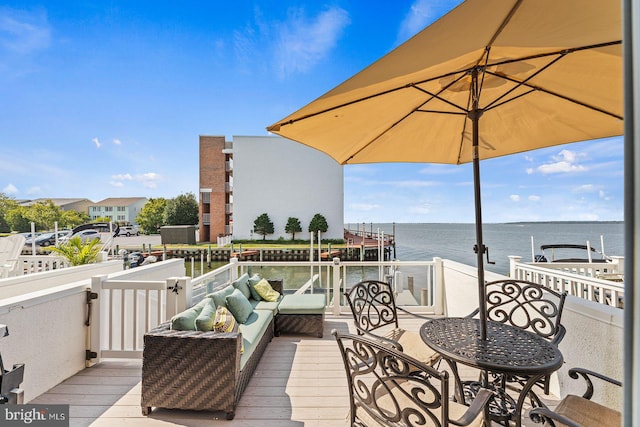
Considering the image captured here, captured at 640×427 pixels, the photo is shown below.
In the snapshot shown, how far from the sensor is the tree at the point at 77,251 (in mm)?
4535

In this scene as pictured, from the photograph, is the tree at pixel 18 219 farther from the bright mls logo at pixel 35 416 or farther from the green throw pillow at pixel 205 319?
the green throw pillow at pixel 205 319

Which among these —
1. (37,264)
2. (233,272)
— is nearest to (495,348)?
(233,272)

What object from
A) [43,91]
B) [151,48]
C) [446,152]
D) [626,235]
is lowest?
[626,235]

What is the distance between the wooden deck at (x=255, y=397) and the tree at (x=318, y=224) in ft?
58.2

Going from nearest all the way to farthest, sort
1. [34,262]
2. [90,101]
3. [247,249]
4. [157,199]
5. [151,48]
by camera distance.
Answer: [34,262]
[151,48]
[90,101]
[247,249]
[157,199]

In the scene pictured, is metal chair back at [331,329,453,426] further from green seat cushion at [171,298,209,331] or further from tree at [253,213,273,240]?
tree at [253,213,273,240]

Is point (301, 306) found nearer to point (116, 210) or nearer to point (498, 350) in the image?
point (498, 350)

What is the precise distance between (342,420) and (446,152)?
2543 mm

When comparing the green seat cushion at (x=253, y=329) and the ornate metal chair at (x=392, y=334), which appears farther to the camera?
the green seat cushion at (x=253, y=329)

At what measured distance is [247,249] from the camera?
18.6 m

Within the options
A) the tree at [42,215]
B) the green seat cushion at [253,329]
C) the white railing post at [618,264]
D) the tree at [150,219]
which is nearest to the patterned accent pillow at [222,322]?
the green seat cushion at [253,329]

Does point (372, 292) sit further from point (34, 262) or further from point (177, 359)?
point (34, 262)

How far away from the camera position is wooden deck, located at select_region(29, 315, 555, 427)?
2.12 m

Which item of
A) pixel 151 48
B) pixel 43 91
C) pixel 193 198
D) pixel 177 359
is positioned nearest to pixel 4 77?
pixel 43 91
